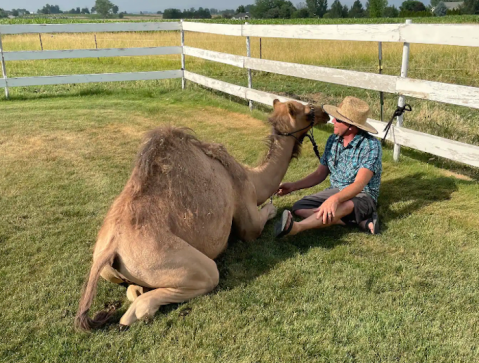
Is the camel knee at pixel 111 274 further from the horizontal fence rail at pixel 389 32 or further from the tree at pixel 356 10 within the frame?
the tree at pixel 356 10

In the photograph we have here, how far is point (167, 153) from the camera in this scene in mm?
3730

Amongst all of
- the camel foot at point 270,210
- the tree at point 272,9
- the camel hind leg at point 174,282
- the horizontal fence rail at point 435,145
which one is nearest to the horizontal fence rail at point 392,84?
the horizontal fence rail at point 435,145

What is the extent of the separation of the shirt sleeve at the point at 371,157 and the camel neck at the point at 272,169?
83cm

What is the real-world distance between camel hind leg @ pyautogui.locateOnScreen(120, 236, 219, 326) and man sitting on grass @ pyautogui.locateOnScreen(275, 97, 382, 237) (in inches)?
41.4

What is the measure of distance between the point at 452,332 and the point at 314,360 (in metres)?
0.99

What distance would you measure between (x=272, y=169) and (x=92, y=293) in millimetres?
2373

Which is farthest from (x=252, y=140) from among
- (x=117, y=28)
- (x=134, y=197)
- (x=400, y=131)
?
(x=117, y=28)

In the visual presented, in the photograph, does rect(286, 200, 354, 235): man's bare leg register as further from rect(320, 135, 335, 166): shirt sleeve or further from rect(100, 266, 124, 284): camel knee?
rect(100, 266, 124, 284): camel knee

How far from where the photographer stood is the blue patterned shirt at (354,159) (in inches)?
177

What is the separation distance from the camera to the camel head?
492cm

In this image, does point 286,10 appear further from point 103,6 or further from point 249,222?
point 249,222

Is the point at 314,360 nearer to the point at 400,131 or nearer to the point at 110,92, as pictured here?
the point at 400,131

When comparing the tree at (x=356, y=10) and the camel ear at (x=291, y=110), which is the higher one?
the tree at (x=356, y=10)

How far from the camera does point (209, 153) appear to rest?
4.09 metres
